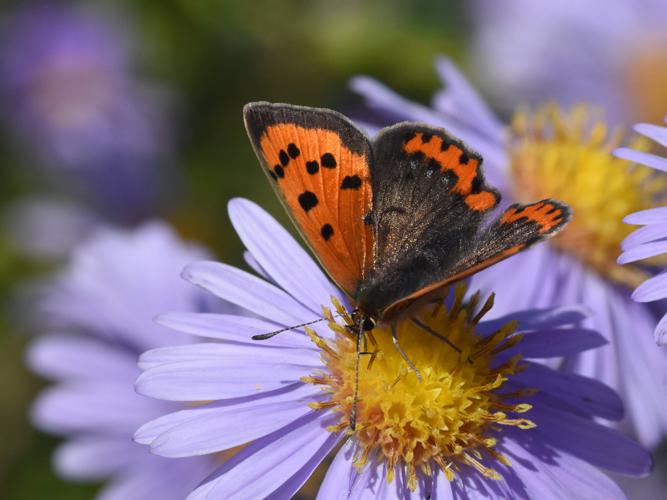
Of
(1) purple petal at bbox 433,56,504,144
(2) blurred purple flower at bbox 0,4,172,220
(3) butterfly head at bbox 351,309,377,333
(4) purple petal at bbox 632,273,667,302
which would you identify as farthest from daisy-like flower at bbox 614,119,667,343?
(2) blurred purple flower at bbox 0,4,172,220

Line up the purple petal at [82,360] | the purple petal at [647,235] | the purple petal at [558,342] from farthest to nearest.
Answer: the purple petal at [82,360], the purple petal at [558,342], the purple petal at [647,235]

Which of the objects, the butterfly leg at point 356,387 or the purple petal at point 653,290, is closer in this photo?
the purple petal at point 653,290

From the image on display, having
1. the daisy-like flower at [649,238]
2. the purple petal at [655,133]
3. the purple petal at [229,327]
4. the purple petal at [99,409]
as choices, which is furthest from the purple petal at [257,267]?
the purple petal at [99,409]

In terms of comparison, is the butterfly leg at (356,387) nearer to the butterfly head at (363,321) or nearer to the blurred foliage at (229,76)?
the butterfly head at (363,321)

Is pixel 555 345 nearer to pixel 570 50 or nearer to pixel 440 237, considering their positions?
pixel 440 237

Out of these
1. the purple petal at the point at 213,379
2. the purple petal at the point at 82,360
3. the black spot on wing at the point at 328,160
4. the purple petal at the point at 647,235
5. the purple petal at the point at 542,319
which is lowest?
the purple petal at the point at 647,235

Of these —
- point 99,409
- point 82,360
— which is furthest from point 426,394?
point 82,360

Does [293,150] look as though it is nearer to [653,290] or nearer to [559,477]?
[653,290]

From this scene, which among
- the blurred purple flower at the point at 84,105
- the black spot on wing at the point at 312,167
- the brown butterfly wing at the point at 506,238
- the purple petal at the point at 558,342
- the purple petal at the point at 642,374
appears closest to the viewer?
the brown butterfly wing at the point at 506,238
